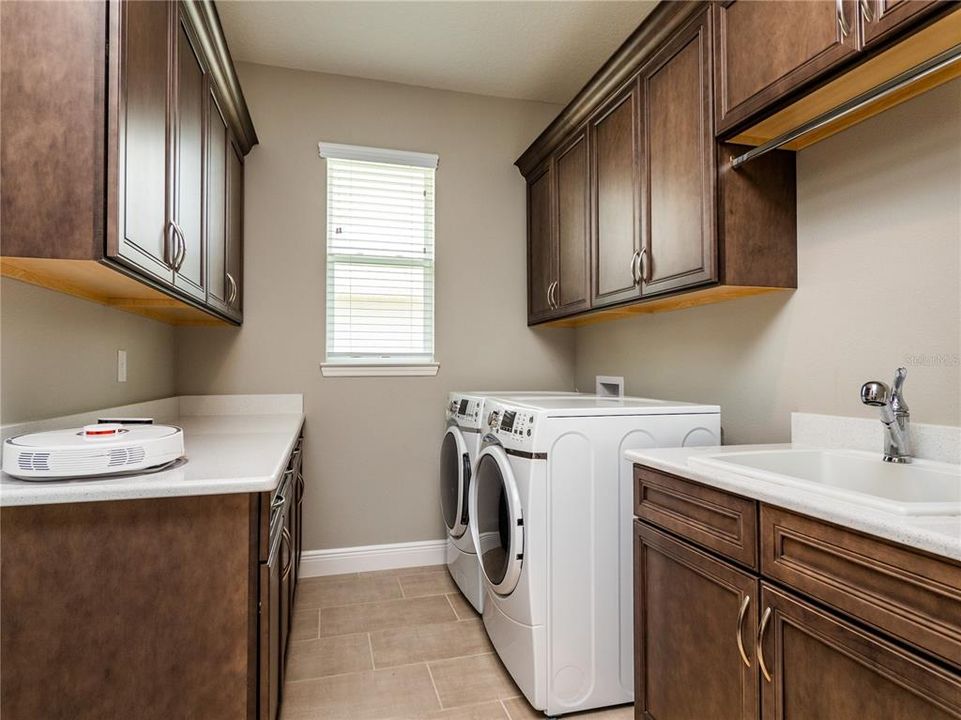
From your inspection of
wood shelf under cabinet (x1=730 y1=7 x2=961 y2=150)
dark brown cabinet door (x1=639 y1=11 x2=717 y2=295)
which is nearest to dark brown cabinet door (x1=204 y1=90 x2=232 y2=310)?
dark brown cabinet door (x1=639 y1=11 x2=717 y2=295)

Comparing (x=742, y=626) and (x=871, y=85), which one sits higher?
(x=871, y=85)

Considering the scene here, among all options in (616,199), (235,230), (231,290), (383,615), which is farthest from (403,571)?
(616,199)

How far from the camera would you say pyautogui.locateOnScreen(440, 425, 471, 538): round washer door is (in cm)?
256

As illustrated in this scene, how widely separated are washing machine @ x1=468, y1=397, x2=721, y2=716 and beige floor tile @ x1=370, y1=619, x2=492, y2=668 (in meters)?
0.34

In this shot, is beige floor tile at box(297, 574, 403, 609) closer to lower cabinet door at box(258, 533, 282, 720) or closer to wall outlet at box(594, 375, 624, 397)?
lower cabinet door at box(258, 533, 282, 720)

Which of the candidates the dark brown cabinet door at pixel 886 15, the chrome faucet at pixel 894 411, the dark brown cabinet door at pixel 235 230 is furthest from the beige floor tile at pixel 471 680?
the dark brown cabinet door at pixel 886 15

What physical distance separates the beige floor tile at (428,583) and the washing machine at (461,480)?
0.05m

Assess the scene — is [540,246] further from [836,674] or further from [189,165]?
[836,674]

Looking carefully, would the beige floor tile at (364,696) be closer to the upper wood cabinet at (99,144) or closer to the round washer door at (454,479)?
the round washer door at (454,479)

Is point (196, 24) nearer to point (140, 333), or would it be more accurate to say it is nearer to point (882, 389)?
point (140, 333)

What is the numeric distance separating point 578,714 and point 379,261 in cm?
251

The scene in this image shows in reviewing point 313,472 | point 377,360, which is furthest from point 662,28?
point 313,472

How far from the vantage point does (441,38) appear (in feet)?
9.04

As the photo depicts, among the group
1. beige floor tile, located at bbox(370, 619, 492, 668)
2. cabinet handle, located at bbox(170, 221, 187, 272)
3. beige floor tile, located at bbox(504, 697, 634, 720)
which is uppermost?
cabinet handle, located at bbox(170, 221, 187, 272)
